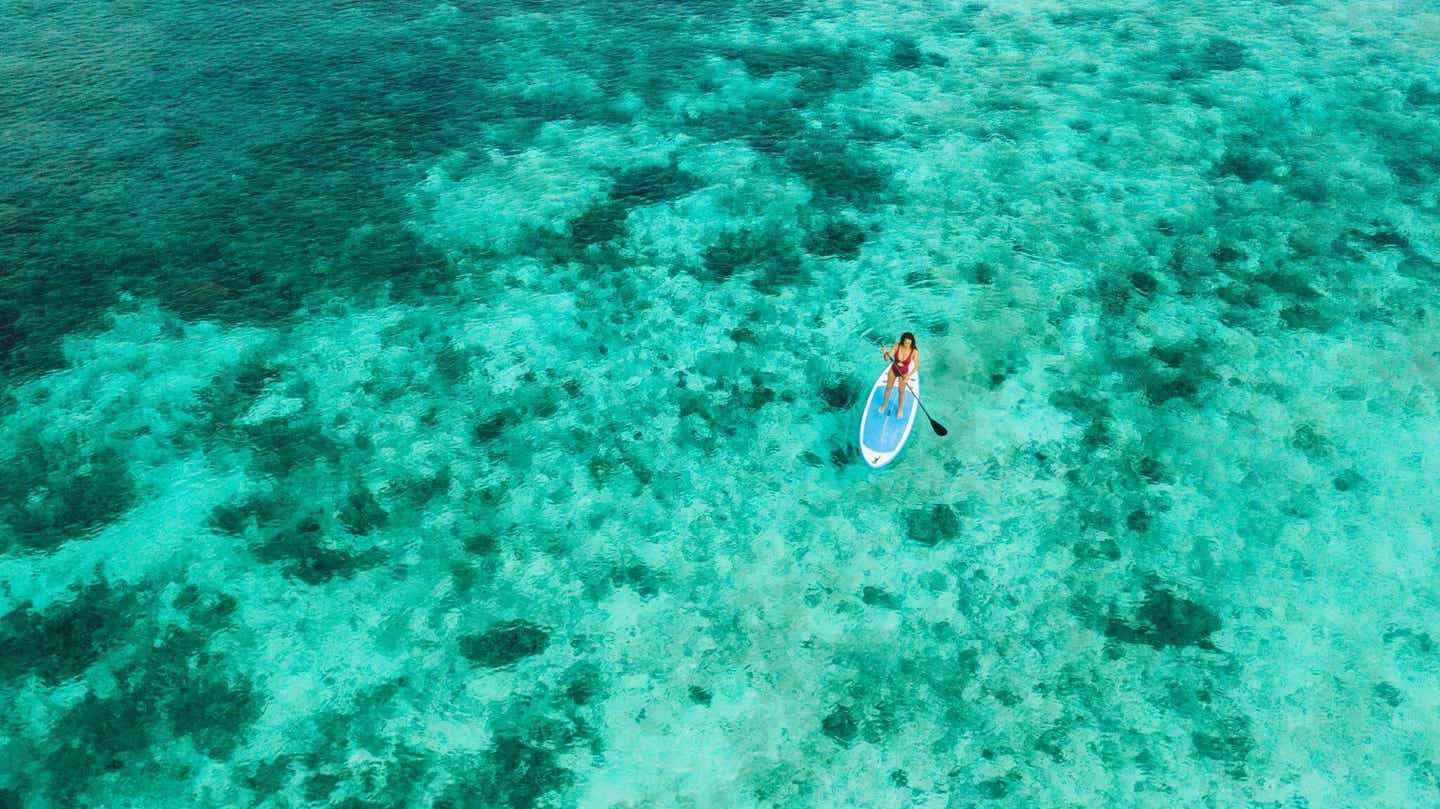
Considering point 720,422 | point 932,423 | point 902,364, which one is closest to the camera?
point 902,364

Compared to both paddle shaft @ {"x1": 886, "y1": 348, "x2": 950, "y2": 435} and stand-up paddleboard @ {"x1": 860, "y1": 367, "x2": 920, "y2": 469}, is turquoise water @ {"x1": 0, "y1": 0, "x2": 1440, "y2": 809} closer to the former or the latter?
paddle shaft @ {"x1": 886, "y1": 348, "x2": 950, "y2": 435}

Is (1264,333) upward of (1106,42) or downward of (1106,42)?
downward

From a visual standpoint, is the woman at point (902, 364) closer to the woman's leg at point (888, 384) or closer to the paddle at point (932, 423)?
the woman's leg at point (888, 384)

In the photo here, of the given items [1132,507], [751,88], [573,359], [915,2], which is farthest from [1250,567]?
[915,2]

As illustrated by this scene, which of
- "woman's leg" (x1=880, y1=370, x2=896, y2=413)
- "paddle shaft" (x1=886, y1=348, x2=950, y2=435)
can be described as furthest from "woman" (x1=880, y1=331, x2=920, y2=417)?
"paddle shaft" (x1=886, y1=348, x2=950, y2=435)

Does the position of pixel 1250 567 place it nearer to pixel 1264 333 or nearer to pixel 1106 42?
pixel 1264 333

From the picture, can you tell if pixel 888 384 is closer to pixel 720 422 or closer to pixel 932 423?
pixel 932 423

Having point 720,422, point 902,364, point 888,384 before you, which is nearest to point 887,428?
point 888,384
